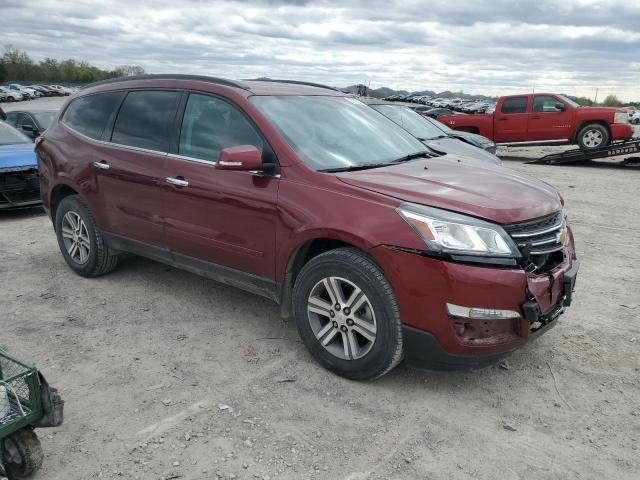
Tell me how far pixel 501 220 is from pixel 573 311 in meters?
1.95

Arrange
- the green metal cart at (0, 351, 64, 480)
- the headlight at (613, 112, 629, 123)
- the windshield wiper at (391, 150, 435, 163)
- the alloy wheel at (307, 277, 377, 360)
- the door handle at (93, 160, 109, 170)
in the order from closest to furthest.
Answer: the green metal cart at (0, 351, 64, 480) → the alloy wheel at (307, 277, 377, 360) → the windshield wiper at (391, 150, 435, 163) → the door handle at (93, 160, 109, 170) → the headlight at (613, 112, 629, 123)

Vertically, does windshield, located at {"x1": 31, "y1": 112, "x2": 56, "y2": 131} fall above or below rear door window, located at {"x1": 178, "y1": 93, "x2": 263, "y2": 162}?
below

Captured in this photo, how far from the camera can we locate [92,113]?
17.3 feet

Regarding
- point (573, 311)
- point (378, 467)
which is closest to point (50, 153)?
point (378, 467)

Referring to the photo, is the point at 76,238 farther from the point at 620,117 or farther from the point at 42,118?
the point at 620,117

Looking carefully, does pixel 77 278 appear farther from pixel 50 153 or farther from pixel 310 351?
pixel 310 351

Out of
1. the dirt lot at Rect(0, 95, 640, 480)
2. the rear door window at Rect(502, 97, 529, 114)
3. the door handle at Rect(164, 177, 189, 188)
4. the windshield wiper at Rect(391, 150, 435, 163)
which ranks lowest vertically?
the dirt lot at Rect(0, 95, 640, 480)

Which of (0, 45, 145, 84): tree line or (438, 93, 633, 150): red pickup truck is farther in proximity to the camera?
(0, 45, 145, 84): tree line

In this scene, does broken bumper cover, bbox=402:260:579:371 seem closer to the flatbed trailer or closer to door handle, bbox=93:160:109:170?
door handle, bbox=93:160:109:170

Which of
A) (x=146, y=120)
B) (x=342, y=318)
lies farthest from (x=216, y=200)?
(x=342, y=318)

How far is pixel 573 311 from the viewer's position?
4699 mm

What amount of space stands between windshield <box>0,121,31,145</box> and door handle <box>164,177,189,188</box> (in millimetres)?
6109

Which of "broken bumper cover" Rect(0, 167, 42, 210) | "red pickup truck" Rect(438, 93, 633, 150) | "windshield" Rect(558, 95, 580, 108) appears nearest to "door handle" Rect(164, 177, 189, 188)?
"broken bumper cover" Rect(0, 167, 42, 210)

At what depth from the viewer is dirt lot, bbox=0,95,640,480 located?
111 inches
